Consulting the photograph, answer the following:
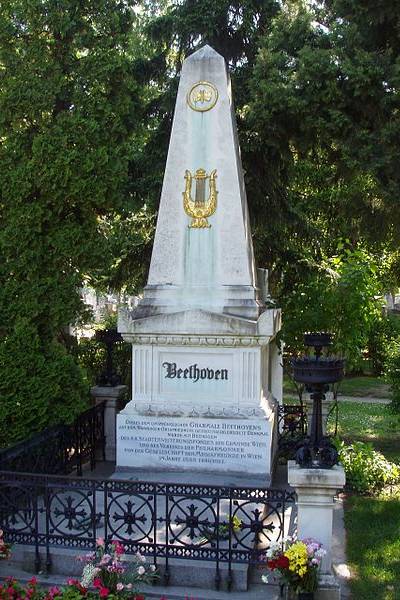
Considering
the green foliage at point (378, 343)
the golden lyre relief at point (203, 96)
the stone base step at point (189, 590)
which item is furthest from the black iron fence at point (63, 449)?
the green foliage at point (378, 343)

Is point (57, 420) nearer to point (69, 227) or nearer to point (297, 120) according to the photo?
point (69, 227)

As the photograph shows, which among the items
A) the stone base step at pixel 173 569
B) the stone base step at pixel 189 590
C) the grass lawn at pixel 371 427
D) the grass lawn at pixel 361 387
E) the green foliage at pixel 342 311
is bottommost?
the stone base step at pixel 189 590

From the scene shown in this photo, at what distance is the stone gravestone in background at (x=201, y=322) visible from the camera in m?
7.65

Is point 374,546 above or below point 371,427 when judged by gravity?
below

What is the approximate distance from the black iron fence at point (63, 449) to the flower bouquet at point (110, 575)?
175 centimetres

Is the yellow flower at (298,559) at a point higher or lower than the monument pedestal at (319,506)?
lower

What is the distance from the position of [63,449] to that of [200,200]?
357 cm

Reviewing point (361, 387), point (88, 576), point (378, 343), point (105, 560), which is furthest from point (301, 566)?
point (361, 387)

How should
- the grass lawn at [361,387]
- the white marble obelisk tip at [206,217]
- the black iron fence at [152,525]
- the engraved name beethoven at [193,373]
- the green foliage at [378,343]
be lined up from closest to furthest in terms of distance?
1. the black iron fence at [152,525]
2. the engraved name beethoven at [193,373]
3. the white marble obelisk tip at [206,217]
4. the green foliage at [378,343]
5. the grass lawn at [361,387]

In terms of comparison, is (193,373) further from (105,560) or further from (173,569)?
(105,560)

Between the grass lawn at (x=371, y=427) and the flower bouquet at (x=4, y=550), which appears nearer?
the flower bouquet at (x=4, y=550)

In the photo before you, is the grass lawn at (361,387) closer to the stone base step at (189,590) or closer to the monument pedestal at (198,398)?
the monument pedestal at (198,398)

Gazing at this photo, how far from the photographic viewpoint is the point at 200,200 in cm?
811

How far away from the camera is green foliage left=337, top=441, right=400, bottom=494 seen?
27.7 feet
